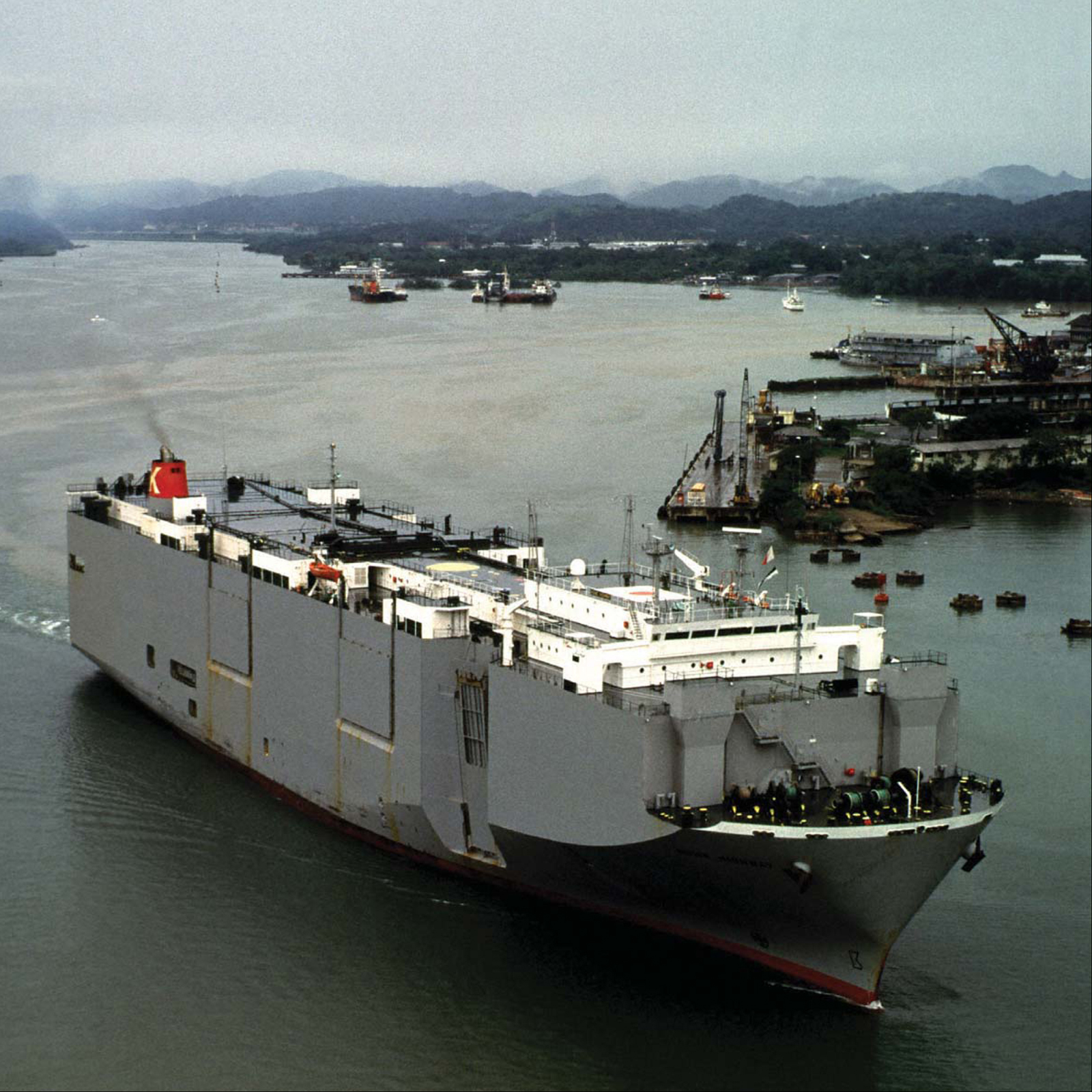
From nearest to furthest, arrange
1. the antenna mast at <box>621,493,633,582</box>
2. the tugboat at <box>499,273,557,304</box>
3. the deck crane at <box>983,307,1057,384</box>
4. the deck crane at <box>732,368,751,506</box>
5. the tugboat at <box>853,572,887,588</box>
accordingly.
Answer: the antenna mast at <box>621,493,633,582</box>, the tugboat at <box>853,572,887,588</box>, the deck crane at <box>732,368,751,506</box>, the deck crane at <box>983,307,1057,384</box>, the tugboat at <box>499,273,557,304</box>

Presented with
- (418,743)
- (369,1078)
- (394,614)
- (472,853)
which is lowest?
(369,1078)

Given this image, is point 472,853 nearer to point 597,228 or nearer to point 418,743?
point 418,743

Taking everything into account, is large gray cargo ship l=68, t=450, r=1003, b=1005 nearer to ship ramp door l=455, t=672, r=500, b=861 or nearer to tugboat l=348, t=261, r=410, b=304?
ship ramp door l=455, t=672, r=500, b=861

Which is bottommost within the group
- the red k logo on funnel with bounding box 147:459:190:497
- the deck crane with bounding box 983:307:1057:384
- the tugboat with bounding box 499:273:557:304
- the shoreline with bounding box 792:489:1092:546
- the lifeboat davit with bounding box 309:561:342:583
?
the shoreline with bounding box 792:489:1092:546

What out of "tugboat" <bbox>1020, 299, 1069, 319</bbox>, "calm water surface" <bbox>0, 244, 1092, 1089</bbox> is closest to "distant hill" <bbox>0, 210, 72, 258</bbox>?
"calm water surface" <bbox>0, 244, 1092, 1089</bbox>

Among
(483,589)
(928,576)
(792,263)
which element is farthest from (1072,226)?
(483,589)

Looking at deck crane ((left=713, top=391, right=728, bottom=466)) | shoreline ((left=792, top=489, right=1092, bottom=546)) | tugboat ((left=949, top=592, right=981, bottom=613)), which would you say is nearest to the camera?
tugboat ((left=949, top=592, right=981, bottom=613))

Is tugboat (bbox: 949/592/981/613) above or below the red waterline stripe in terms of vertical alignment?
above
